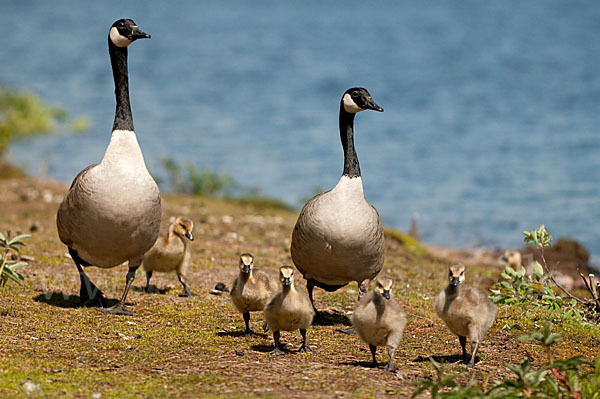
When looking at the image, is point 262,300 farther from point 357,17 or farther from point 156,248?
point 357,17

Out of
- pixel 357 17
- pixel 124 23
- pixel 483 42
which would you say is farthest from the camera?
pixel 357 17

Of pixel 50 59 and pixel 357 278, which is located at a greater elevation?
pixel 50 59

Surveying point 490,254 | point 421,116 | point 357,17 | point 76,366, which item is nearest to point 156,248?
point 76,366

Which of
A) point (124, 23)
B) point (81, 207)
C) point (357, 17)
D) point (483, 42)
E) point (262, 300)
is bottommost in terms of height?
point (262, 300)

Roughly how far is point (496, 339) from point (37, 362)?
5.34 metres

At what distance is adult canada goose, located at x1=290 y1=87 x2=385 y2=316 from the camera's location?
877cm

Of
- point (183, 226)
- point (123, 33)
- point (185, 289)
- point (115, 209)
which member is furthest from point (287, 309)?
point (123, 33)

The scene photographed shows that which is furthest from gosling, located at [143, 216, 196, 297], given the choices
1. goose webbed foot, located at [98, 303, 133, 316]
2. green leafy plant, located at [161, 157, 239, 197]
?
green leafy plant, located at [161, 157, 239, 197]

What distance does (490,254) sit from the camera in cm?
1878

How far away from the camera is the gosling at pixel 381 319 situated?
23.2 ft

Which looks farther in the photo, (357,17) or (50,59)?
(357,17)

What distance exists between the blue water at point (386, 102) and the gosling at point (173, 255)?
11865mm

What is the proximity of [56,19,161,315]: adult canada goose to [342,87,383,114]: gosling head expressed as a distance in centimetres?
279

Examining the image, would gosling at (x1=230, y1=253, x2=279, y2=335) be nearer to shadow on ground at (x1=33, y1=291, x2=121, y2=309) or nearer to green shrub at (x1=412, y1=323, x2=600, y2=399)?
shadow on ground at (x1=33, y1=291, x2=121, y2=309)
